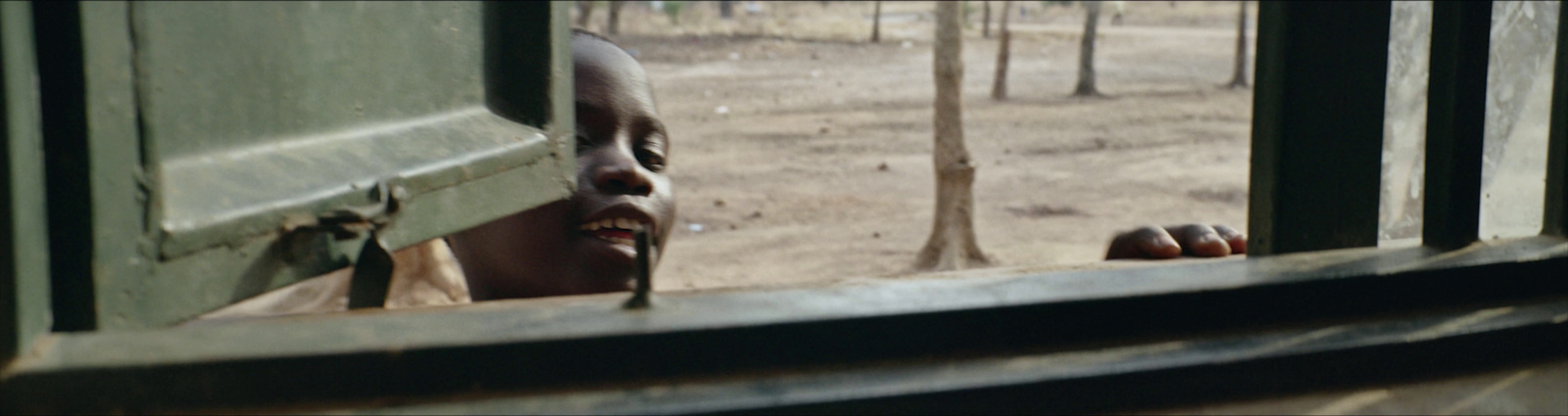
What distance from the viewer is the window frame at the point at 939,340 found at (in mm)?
1127

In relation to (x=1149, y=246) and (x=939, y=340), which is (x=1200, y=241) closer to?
(x=1149, y=246)

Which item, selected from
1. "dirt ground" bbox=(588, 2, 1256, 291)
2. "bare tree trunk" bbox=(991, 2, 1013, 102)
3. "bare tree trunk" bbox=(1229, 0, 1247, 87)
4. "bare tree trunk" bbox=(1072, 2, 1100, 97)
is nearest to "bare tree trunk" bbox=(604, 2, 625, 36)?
"dirt ground" bbox=(588, 2, 1256, 291)

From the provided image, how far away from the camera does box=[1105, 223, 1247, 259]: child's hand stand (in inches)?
96.7

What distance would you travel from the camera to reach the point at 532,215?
256 centimetres

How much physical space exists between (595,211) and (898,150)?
11.6 m

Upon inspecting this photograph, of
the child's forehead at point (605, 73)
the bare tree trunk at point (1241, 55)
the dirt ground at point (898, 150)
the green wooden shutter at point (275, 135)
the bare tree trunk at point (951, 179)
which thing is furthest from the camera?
the bare tree trunk at point (1241, 55)

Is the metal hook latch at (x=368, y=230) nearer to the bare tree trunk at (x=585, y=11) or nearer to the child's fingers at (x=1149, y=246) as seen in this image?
the child's fingers at (x=1149, y=246)

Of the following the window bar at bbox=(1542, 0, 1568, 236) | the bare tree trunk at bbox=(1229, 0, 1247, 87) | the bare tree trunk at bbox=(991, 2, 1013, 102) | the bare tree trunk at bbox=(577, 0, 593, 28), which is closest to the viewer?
the window bar at bbox=(1542, 0, 1568, 236)

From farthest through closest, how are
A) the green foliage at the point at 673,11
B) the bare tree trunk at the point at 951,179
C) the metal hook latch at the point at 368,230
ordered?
the green foliage at the point at 673,11 < the bare tree trunk at the point at 951,179 < the metal hook latch at the point at 368,230

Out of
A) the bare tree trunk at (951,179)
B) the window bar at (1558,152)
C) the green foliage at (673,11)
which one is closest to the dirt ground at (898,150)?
the bare tree trunk at (951,179)

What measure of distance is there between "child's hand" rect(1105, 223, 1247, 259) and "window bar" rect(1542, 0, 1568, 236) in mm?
786

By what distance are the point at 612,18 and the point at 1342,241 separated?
75.5ft

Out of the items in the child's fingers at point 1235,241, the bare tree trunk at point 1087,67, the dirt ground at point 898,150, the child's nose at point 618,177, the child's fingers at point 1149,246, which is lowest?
the dirt ground at point 898,150

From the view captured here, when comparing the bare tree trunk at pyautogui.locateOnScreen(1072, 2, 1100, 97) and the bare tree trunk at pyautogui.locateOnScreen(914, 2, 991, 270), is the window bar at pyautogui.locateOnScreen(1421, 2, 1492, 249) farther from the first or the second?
the bare tree trunk at pyautogui.locateOnScreen(1072, 2, 1100, 97)
